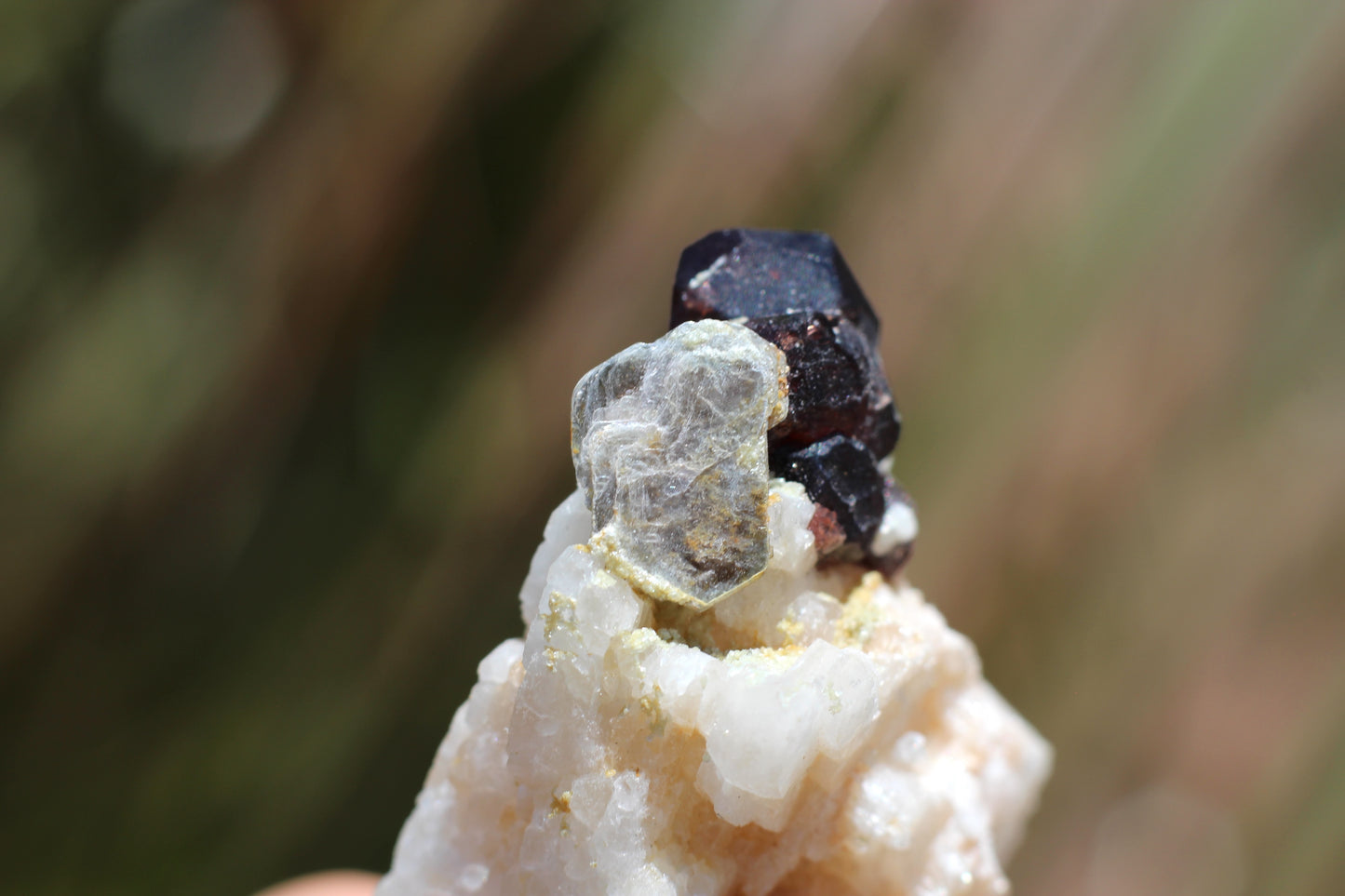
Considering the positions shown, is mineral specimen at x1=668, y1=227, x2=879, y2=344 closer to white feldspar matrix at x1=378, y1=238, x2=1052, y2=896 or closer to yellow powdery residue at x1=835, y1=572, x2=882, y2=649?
white feldspar matrix at x1=378, y1=238, x2=1052, y2=896

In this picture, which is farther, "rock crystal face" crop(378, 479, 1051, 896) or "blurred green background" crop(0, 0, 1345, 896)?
"blurred green background" crop(0, 0, 1345, 896)

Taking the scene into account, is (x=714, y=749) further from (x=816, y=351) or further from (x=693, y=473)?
(x=816, y=351)

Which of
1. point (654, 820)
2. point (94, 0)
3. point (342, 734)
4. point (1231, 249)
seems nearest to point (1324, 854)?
point (1231, 249)

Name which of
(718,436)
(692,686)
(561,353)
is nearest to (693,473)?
(718,436)

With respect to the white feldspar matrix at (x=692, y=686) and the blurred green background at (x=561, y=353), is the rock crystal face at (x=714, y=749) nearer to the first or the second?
the white feldspar matrix at (x=692, y=686)

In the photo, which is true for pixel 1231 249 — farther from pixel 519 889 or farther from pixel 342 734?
pixel 342 734

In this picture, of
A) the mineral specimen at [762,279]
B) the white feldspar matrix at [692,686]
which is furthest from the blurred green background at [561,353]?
the white feldspar matrix at [692,686]

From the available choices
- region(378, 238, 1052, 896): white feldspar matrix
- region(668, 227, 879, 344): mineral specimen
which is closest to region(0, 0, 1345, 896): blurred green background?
region(668, 227, 879, 344): mineral specimen
